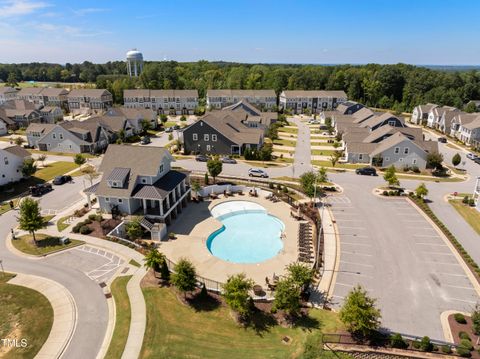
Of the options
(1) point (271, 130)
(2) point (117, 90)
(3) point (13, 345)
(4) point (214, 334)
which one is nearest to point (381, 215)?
(4) point (214, 334)

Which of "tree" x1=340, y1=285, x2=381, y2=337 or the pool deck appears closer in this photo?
"tree" x1=340, y1=285, x2=381, y2=337

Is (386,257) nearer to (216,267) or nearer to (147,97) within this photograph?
(216,267)

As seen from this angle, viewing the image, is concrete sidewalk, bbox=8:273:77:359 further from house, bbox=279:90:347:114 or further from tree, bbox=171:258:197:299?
house, bbox=279:90:347:114

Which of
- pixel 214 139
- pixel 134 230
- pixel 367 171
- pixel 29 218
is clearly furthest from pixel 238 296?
pixel 214 139

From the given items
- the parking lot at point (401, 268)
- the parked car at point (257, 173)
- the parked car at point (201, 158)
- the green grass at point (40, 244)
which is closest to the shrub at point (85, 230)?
the green grass at point (40, 244)

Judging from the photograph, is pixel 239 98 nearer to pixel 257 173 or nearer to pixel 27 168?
pixel 257 173

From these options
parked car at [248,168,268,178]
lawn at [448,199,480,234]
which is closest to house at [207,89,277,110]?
parked car at [248,168,268,178]
